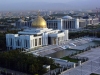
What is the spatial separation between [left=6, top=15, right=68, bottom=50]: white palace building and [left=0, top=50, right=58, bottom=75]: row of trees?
446 centimetres

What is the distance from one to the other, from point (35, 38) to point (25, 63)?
21.9 ft

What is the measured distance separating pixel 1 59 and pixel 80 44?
9.69 m

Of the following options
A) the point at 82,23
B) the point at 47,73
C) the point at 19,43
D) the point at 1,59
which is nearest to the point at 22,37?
the point at 19,43

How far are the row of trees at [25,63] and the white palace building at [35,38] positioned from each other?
4463 mm

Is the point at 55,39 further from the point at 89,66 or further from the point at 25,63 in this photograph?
the point at 25,63

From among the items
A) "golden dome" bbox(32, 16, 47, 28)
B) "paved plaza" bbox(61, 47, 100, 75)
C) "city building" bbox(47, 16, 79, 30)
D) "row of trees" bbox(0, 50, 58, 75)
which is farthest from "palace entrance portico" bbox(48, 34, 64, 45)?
"city building" bbox(47, 16, 79, 30)

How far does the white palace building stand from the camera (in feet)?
64.4

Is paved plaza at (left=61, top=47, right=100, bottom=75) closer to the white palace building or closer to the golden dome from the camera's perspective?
the white palace building

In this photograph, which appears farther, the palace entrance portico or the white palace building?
the palace entrance portico

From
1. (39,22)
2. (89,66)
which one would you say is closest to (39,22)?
(39,22)

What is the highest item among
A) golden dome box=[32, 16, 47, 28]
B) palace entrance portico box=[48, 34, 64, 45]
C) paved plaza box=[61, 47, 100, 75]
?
golden dome box=[32, 16, 47, 28]

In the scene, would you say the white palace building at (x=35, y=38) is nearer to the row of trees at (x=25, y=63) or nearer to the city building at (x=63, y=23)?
the row of trees at (x=25, y=63)

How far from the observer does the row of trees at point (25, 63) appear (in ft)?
42.1

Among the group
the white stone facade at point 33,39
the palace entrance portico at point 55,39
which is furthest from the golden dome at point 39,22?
the palace entrance portico at point 55,39
